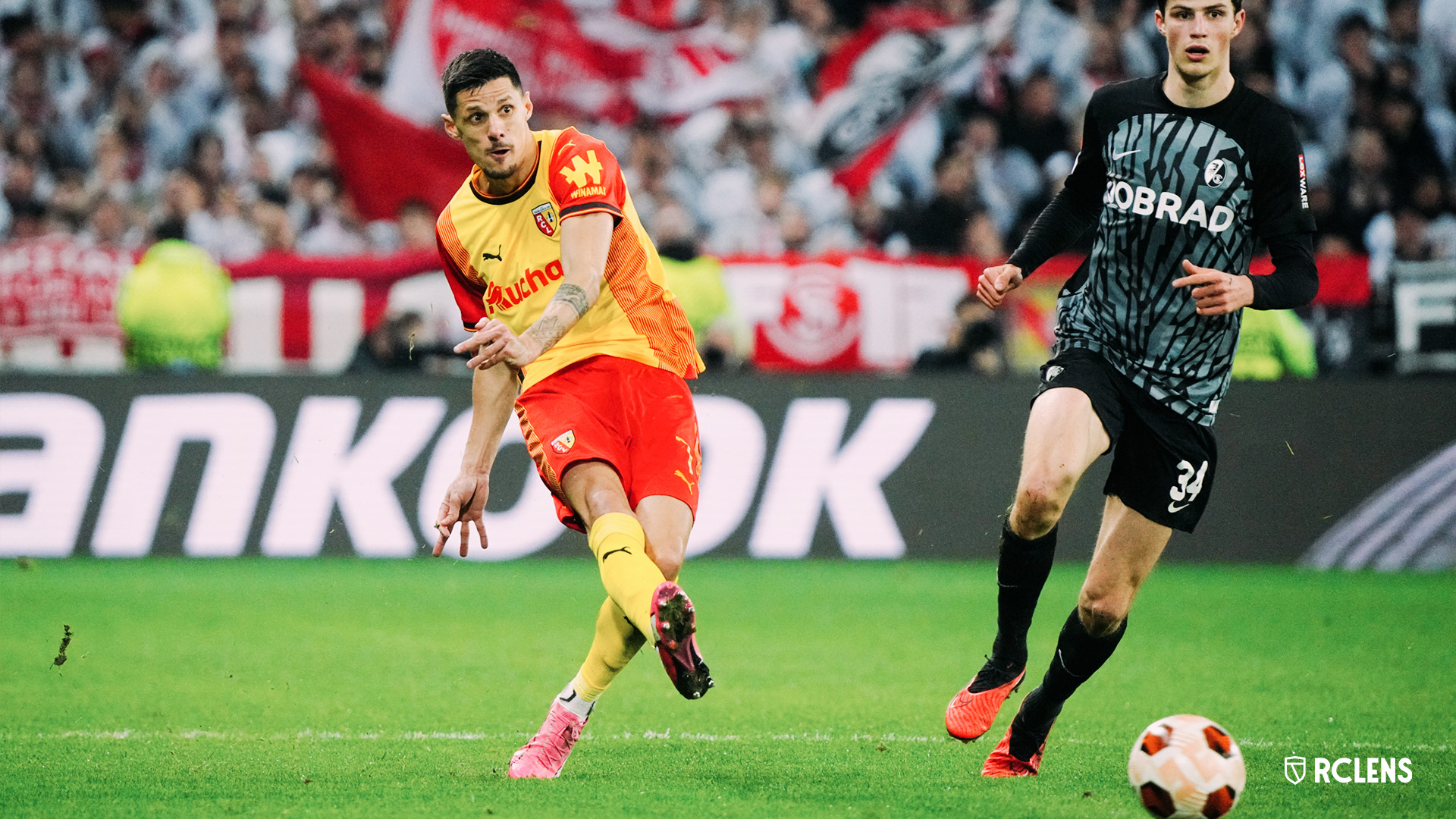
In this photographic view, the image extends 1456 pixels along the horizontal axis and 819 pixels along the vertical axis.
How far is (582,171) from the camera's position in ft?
17.2

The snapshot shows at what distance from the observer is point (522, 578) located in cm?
1052

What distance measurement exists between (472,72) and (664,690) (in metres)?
3.15

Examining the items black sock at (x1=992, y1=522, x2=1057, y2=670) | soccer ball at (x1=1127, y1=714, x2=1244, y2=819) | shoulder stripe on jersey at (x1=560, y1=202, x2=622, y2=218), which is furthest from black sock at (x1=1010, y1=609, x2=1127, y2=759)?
shoulder stripe on jersey at (x1=560, y1=202, x2=622, y2=218)

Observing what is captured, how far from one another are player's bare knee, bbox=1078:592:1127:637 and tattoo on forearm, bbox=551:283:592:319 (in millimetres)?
1841

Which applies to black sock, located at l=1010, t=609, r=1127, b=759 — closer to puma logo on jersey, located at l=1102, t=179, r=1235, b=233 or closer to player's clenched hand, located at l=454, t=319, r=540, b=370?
puma logo on jersey, located at l=1102, t=179, r=1235, b=233

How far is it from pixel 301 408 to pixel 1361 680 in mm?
6990

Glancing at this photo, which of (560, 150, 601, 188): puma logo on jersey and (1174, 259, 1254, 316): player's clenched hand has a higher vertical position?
(560, 150, 601, 188): puma logo on jersey

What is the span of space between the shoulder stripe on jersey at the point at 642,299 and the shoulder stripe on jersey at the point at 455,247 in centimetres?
47

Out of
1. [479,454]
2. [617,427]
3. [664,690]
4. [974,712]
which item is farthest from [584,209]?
[664,690]

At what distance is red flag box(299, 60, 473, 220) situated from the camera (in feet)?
47.4

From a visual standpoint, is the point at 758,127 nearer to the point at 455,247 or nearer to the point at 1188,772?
the point at 455,247

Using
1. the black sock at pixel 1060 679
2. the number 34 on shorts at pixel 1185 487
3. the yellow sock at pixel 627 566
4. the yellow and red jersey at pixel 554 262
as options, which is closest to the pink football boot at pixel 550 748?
the yellow sock at pixel 627 566

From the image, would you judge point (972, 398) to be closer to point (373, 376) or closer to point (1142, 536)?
point (373, 376)

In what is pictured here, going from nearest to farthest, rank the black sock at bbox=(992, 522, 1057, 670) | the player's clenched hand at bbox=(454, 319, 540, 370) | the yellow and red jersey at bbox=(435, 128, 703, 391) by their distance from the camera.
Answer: the player's clenched hand at bbox=(454, 319, 540, 370) → the black sock at bbox=(992, 522, 1057, 670) → the yellow and red jersey at bbox=(435, 128, 703, 391)
